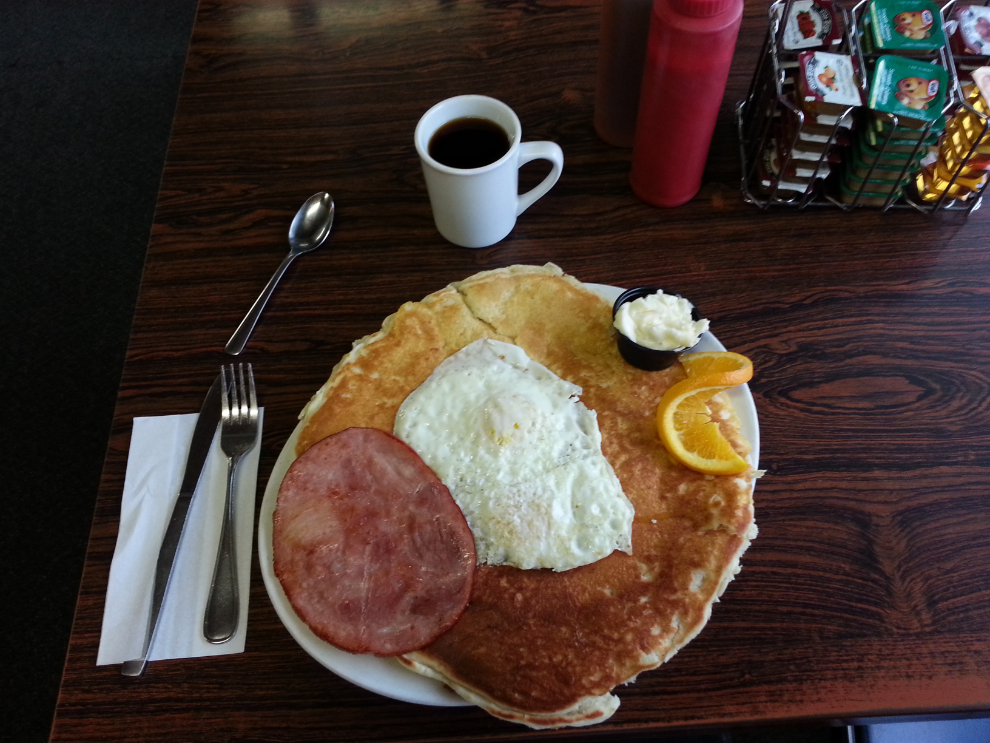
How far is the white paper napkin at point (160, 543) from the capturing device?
1.16 metres

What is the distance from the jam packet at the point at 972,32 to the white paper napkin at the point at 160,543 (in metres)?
1.61

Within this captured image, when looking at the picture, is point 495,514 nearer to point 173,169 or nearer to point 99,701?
point 99,701

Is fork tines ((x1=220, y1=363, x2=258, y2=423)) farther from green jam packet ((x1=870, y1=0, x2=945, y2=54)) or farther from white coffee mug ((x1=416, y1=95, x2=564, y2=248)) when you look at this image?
green jam packet ((x1=870, y1=0, x2=945, y2=54))

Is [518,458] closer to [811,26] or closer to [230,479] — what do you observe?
[230,479]

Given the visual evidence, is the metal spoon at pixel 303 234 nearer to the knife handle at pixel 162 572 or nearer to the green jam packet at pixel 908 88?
the knife handle at pixel 162 572

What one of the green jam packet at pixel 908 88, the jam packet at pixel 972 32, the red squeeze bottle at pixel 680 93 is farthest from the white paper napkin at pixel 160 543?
the jam packet at pixel 972 32

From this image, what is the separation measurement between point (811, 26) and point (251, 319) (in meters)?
1.33

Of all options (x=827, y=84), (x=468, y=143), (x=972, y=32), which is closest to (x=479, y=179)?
(x=468, y=143)

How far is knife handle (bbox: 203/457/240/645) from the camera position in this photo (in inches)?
45.6

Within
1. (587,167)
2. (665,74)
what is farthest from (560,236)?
(665,74)

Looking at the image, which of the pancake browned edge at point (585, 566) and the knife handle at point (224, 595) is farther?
the knife handle at point (224, 595)

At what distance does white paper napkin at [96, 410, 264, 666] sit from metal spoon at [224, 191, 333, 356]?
248 mm

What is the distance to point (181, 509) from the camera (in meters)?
1.25

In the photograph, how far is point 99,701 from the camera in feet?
3.72
